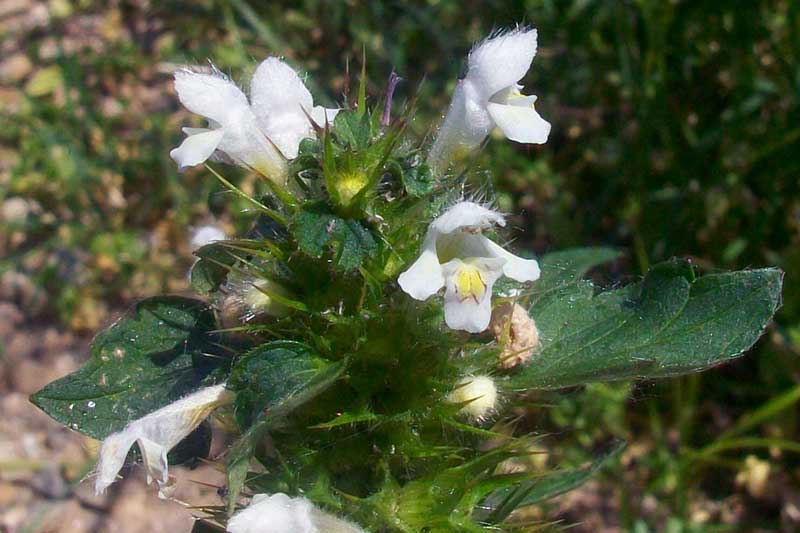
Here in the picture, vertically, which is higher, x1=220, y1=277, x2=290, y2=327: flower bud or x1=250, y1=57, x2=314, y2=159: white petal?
x1=250, y1=57, x2=314, y2=159: white petal

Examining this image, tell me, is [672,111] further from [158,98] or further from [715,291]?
[158,98]

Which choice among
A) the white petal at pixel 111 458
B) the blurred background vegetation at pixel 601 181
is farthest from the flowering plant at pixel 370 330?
the blurred background vegetation at pixel 601 181

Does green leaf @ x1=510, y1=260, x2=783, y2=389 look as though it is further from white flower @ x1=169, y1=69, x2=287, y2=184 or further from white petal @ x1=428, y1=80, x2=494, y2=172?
white flower @ x1=169, y1=69, x2=287, y2=184

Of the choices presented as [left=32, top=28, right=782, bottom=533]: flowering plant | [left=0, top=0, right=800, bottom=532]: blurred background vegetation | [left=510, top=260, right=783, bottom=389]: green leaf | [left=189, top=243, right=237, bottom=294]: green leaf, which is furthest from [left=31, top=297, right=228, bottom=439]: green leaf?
[left=0, top=0, right=800, bottom=532]: blurred background vegetation

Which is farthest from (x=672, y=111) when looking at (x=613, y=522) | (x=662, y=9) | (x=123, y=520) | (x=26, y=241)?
(x=26, y=241)

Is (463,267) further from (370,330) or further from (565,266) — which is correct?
(565,266)
